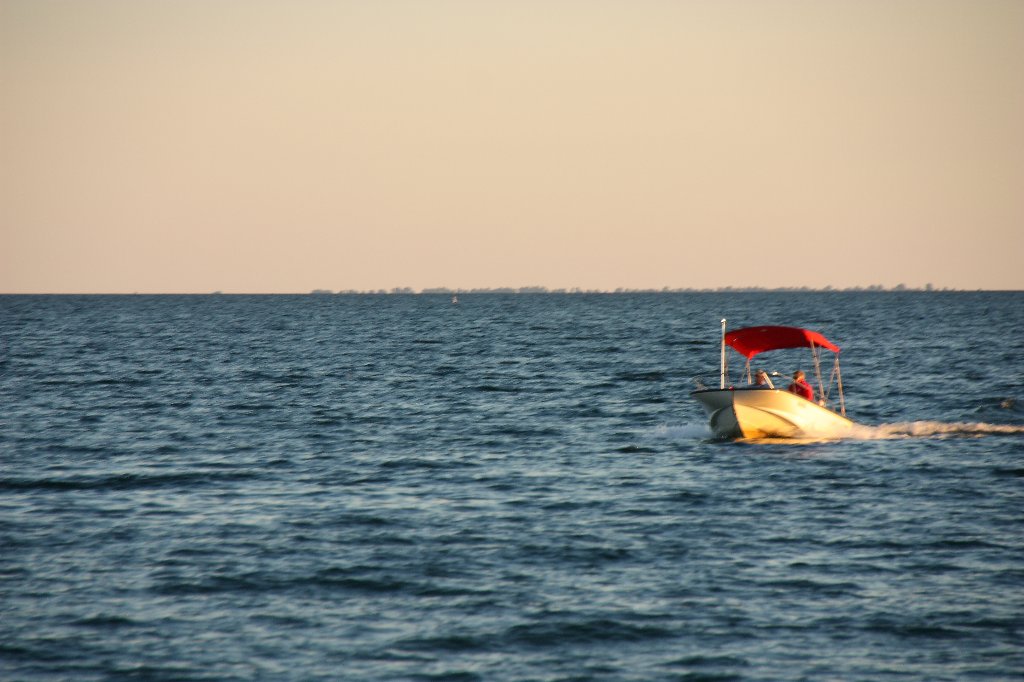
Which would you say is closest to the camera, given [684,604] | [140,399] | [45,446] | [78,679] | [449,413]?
[78,679]

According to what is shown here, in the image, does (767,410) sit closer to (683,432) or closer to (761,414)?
(761,414)

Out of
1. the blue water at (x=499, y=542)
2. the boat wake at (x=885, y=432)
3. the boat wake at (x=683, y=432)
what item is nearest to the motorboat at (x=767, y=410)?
the boat wake at (x=885, y=432)

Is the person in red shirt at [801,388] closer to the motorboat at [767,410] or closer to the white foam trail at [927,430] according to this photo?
the motorboat at [767,410]

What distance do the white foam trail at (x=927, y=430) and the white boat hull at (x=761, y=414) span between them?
1678mm

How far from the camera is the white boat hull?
31844 millimetres

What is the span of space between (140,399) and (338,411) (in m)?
8.93

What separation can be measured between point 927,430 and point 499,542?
19709mm

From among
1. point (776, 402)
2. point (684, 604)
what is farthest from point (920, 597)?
point (776, 402)

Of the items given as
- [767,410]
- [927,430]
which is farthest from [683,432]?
[927,430]

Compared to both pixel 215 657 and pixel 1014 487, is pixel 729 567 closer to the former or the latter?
pixel 215 657

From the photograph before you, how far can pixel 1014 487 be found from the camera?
2558 cm

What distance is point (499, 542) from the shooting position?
20047 mm

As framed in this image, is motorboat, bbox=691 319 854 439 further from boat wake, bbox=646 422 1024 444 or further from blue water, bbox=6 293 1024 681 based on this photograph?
blue water, bbox=6 293 1024 681

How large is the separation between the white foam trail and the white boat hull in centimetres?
168
